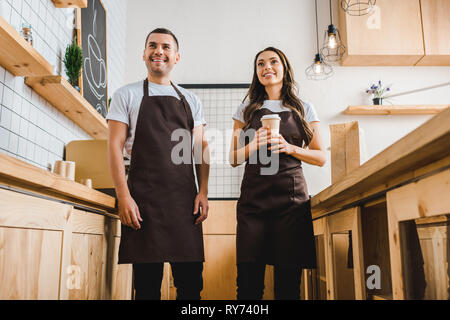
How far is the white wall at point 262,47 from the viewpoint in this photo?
11.3ft

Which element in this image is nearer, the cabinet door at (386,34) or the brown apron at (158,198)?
the brown apron at (158,198)

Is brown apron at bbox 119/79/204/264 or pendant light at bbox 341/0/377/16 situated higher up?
pendant light at bbox 341/0/377/16

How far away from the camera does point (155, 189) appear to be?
55.9 inches

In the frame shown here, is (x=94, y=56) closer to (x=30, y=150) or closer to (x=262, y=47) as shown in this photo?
(x=30, y=150)

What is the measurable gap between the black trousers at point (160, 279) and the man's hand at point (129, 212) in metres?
0.15

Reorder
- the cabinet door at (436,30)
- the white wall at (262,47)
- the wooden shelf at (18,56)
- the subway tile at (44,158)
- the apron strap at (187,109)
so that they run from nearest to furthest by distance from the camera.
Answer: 1. the wooden shelf at (18,56)
2. the apron strap at (187,109)
3. the subway tile at (44,158)
4. the cabinet door at (436,30)
5. the white wall at (262,47)

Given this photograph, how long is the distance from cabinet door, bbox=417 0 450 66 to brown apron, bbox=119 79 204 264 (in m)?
2.69

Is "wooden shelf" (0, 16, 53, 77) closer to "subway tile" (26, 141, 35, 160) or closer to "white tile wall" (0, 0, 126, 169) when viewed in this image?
"white tile wall" (0, 0, 126, 169)

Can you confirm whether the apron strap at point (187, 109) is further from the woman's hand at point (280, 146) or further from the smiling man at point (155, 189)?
the woman's hand at point (280, 146)

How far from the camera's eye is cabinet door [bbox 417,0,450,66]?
130 inches

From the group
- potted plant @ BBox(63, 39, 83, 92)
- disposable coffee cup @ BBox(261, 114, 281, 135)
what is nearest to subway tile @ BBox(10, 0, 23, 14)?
potted plant @ BBox(63, 39, 83, 92)

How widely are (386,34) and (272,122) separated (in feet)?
7.75

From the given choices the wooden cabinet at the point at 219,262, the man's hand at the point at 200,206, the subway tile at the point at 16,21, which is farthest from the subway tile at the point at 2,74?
the wooden cabinet at the point at 219,262

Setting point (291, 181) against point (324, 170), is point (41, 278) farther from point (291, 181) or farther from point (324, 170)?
point (324, 170)
